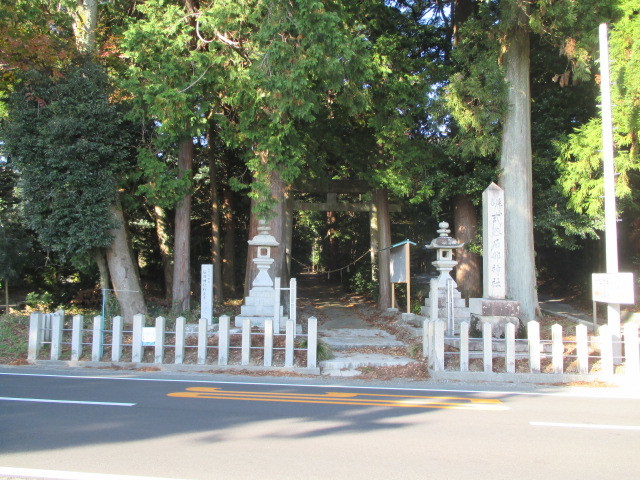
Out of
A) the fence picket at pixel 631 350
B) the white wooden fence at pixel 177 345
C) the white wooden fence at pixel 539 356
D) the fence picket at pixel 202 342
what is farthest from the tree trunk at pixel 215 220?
the fence picket at pixel 631 350

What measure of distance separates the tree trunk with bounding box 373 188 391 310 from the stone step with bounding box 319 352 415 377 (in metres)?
8.50

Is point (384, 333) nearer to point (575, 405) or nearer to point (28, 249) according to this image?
point (575, 405)

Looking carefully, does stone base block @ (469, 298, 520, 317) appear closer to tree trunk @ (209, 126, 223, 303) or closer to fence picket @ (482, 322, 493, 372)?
fence picket @ (482, 322, 493, 372)

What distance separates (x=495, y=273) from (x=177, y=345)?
7124 millimetres

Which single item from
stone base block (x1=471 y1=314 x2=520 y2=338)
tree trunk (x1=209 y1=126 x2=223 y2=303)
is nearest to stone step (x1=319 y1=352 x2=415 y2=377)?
stone base block (x1=471 y1=314 x2=520 y2=338)

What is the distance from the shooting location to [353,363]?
9992 mm

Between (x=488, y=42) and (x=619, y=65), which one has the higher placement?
(x=488, y=42)

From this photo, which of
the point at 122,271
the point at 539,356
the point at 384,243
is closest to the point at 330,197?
the point at 384,243

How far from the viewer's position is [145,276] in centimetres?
2473

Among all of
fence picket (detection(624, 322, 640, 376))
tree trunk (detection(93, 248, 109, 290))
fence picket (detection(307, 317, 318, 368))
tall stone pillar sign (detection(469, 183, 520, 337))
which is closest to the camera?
fence picket (detection(624, 322, 640, 376))

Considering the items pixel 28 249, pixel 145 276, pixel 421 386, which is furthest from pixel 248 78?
pixel 145 276

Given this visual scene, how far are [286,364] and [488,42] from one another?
441 inches

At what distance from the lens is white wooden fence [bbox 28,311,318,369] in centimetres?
976

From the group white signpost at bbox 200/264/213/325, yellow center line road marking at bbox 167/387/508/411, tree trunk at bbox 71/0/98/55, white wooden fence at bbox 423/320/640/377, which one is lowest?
yellow center line road marking at bbox 167/387/508/411
